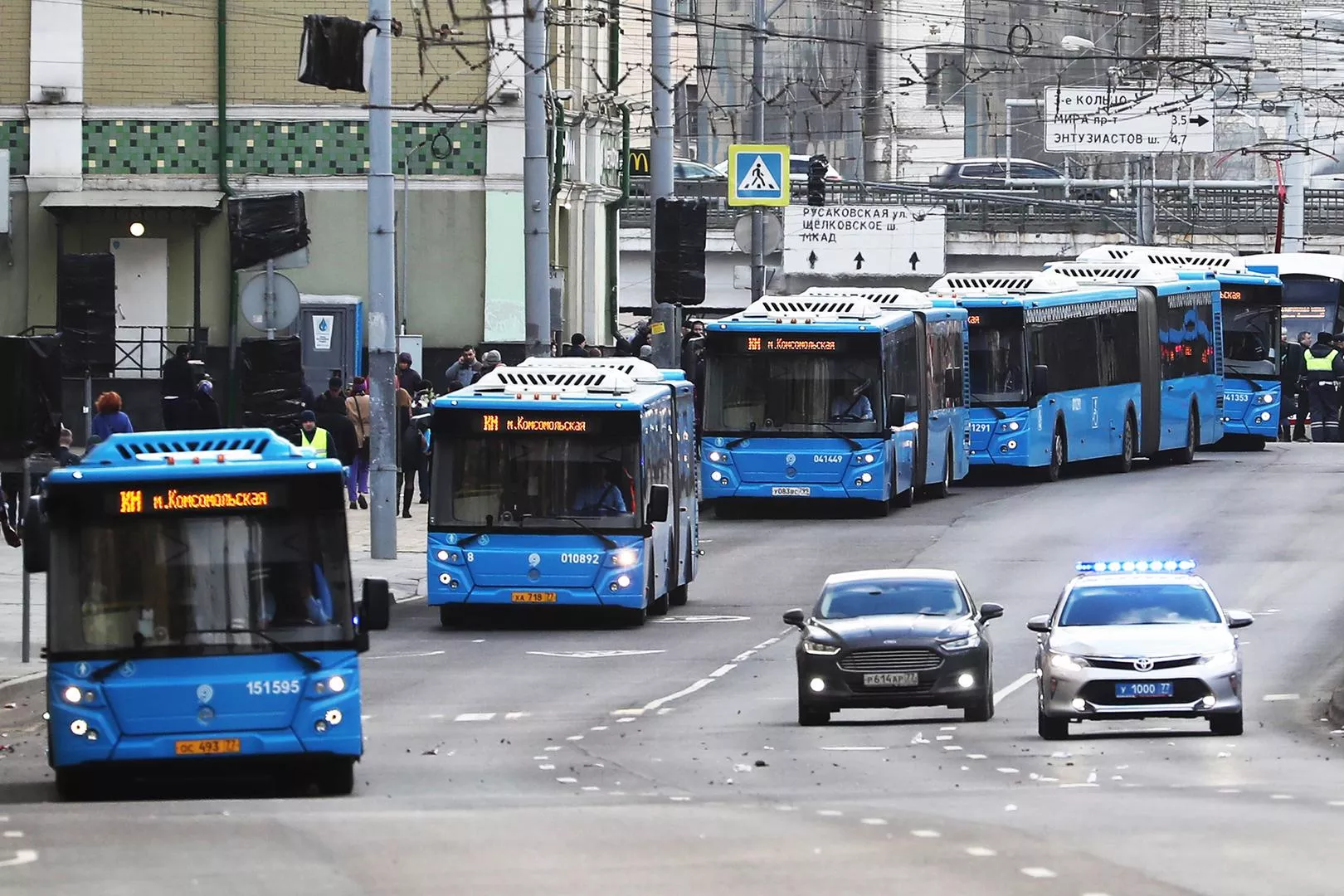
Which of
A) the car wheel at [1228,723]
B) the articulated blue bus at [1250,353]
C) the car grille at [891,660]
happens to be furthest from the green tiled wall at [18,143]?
the car wheel at [1228,723]

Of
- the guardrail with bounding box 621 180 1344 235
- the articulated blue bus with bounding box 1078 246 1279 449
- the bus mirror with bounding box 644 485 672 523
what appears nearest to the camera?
the bus mirror with bounding box 644 485 672 523

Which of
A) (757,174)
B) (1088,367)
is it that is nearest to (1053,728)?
(1088,367)

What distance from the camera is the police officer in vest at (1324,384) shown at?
161 feet

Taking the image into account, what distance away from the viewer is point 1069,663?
20.6 m

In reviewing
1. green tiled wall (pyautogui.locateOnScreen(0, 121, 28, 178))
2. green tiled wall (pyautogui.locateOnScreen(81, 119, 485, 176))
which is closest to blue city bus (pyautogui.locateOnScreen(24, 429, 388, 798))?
green tiled wall (pyautogui.locateOnScreen(81, 119, 485, 176))

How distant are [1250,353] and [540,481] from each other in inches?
919

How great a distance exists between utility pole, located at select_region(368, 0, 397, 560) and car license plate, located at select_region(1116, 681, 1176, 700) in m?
12.5

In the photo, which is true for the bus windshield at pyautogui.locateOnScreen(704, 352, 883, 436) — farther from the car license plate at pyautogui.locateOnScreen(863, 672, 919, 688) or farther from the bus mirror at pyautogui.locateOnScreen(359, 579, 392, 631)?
the bus mirror at pyautogui.locateOnScreen(359, 579, 392, 631)

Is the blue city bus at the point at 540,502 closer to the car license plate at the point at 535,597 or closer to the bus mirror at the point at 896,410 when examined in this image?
the car license plate at the point at 535,597

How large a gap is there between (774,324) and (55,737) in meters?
21.3

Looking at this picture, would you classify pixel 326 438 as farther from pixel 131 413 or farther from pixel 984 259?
pixel 984 259

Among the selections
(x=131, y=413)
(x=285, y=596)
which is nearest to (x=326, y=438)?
(x=131, y=413)

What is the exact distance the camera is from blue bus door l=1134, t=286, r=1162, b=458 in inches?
1752

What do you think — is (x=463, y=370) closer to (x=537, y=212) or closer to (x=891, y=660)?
(x=537, y=212)
